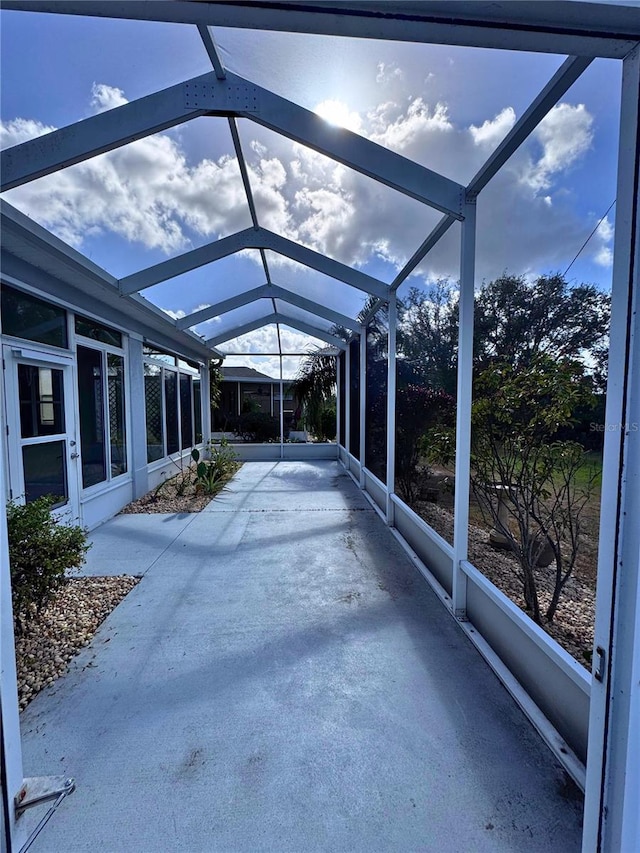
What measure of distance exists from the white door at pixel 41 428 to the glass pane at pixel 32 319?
0.19 m

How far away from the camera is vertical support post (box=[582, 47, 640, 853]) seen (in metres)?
0.97

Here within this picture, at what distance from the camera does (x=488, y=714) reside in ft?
6.22

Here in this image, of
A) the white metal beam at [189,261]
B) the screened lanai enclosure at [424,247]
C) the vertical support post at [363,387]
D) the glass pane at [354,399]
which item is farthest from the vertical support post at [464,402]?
the glass pane at [354,399]

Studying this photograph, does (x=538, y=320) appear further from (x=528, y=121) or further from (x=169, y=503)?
(x=169, y=503)

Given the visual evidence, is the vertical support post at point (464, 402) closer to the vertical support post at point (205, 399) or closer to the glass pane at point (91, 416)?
the glass pane at point (91, 416)

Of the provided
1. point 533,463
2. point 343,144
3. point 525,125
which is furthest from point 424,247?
point 533,463

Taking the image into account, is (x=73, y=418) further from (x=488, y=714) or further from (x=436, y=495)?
(x=488, y=714)

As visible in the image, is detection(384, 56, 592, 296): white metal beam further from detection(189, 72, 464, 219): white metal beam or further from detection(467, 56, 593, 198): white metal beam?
detection(189, 72, 464, 219): white metal beam

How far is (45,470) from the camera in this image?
3.80m

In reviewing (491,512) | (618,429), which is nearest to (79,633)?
(491,512)

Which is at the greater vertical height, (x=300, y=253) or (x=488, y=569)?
(x=300, y=253)

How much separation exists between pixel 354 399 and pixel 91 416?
4385 millimetres

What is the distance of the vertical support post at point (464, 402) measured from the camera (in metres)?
2.70

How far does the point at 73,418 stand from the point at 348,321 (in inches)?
167
